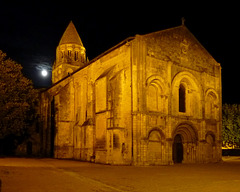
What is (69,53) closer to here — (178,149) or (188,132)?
(188,132)

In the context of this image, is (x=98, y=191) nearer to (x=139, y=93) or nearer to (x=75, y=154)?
(x=139, y=93)

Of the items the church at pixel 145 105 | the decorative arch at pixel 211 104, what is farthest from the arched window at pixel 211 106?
the church at pixel 145 105

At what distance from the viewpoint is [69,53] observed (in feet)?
164

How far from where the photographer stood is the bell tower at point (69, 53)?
4956 cm

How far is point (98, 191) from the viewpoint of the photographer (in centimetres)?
1066

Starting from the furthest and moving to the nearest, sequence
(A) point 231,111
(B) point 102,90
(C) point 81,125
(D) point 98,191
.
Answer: (A) point 231,111, (C) point 81,125, (B) point 102,90, (D) point 98,191

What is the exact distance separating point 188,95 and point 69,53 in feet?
90.8

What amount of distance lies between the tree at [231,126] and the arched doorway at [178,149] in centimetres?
2170

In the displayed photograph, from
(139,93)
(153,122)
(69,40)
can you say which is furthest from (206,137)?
(69,40)

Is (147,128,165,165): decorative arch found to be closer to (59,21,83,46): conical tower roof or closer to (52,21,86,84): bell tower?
(52,21,86,84): bell tower

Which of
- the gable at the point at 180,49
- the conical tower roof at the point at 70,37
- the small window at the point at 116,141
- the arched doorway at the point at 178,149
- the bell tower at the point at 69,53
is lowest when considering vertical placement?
the arched doorway at the point at 178,149

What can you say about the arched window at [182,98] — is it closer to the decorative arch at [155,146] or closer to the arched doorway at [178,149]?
the arched doorway at [178,149]

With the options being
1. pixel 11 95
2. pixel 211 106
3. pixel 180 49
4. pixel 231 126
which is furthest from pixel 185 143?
pixel 231 126

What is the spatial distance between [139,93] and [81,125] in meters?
10.5
